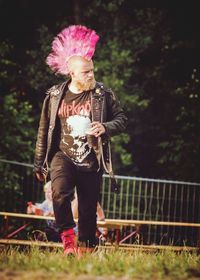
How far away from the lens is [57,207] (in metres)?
4.33

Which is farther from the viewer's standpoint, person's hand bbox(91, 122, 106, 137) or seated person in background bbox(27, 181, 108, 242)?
seated person in background bbox(27, 181, 108, 242)

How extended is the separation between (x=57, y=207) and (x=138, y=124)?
1106 centimetres

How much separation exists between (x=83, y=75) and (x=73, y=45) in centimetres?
36

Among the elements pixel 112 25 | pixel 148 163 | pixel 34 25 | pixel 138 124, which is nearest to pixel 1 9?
pixel 34 25

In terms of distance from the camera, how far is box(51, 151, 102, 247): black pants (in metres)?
4.39

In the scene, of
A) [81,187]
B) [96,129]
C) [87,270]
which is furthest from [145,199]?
[87,270]

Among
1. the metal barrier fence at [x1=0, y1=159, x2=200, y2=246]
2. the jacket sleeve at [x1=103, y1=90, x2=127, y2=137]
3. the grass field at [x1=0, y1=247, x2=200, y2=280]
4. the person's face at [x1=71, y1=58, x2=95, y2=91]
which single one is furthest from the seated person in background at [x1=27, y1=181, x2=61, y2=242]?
the grass field at [x1=0, y1=247, x2=200, y2=280]

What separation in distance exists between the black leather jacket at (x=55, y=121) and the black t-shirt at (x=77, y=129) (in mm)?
66

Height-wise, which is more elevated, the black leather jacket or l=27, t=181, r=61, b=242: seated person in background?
the black leather jacket

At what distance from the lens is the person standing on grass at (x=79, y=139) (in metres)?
4.38

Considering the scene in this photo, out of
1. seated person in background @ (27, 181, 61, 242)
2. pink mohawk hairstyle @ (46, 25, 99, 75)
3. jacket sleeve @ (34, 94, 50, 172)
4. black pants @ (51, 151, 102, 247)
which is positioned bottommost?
seated person in background @ (27, 181, 61, 242)

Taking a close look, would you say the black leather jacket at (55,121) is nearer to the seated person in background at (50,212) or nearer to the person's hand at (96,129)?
the person's hand at (96,129)

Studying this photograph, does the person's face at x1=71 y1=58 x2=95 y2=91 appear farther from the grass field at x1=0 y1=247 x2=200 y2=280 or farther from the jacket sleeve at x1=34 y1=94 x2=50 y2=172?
the grass field at x1=0 y1=247 x2=200 y2=280

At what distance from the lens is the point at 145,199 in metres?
9.56
